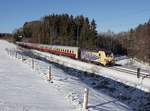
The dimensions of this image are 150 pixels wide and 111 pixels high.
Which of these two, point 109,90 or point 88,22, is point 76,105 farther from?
point 88,22

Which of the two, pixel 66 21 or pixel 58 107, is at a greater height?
pixel 66 21

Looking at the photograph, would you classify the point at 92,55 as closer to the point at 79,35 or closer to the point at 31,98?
the point at 31,98

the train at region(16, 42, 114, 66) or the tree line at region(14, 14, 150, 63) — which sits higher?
the tree line at region(14, 14, 150, 63)

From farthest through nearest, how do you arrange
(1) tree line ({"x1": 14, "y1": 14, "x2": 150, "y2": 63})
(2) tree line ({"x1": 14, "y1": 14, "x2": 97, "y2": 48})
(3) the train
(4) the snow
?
(2) tree line ({"x1": 14, "y1": 14, "x2": 97, "y2": 48})
(1) tree line ({"x1": 14, "y1": 14, "x2": 150, "y2": 63})
(3) the train
(4) the snow

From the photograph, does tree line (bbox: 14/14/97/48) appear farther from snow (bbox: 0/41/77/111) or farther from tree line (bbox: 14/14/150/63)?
snow (bbox: 0/41/77/111)

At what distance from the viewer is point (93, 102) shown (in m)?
15.6

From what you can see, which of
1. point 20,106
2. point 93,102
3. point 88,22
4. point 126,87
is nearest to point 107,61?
point 126,87

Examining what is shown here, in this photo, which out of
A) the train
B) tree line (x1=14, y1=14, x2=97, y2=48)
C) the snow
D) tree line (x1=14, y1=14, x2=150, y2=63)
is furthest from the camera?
tree line (x1=14, y1=14, x2=97, y2=48)

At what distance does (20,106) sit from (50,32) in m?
132

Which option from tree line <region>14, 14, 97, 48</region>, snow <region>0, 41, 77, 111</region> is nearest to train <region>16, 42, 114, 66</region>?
snow <region>0, 41, 77, 111</region>

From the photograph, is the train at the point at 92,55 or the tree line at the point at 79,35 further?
the tree line at the point at 79,35

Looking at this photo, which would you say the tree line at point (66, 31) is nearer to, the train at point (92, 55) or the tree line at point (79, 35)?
the tree line at point (79, 35)

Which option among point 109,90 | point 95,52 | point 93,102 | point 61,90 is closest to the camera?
point 93,102

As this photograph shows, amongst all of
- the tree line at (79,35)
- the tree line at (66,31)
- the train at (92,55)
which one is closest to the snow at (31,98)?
the train at (92,55)
